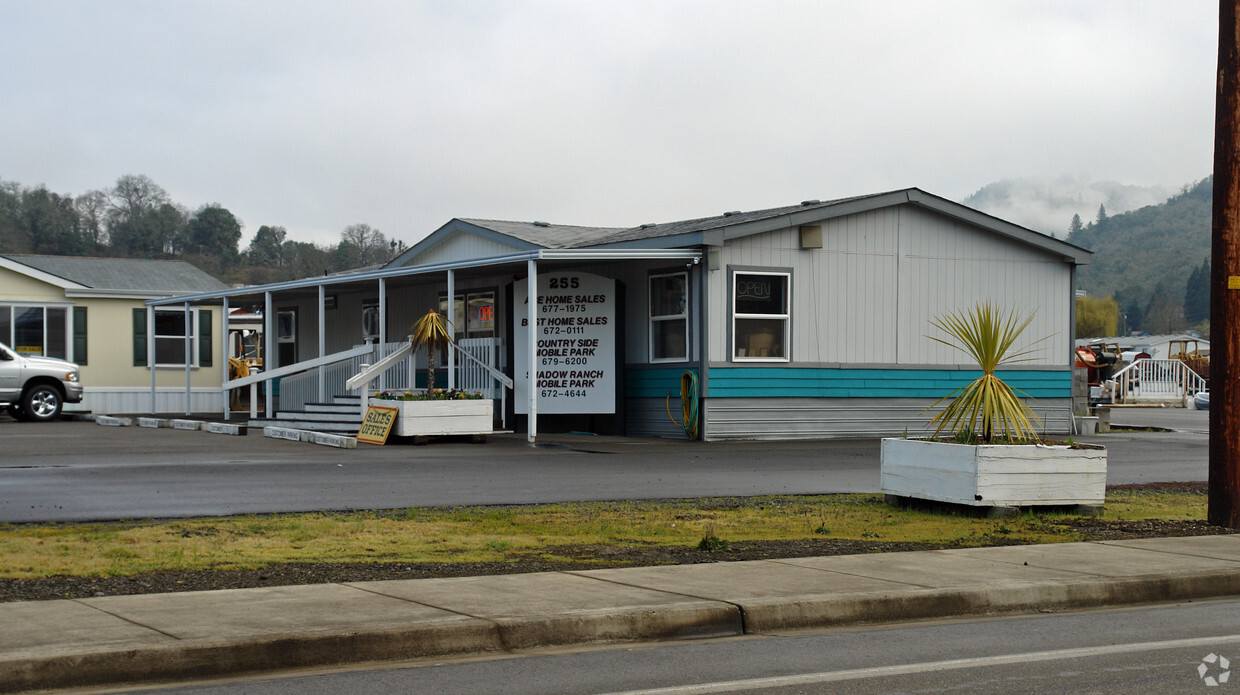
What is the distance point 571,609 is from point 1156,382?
189ft

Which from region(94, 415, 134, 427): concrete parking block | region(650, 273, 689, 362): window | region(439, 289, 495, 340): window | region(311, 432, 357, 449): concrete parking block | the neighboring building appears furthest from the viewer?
the neighboring building

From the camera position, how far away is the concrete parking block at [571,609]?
7.30m

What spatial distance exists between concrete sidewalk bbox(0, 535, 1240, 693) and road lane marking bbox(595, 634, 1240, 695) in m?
1.17

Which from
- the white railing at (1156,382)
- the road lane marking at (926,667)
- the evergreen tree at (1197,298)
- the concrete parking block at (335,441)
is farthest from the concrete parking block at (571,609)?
the evergreen tree at (1197,298)

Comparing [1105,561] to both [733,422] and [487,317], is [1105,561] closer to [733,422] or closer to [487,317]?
[733,422]

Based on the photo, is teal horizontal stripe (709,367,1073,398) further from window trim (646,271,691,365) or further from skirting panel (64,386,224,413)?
skirting panel (64,386,224,413)

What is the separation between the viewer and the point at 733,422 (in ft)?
72.0

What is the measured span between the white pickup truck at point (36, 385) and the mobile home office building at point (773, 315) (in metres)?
7.67

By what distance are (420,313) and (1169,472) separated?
16.7m

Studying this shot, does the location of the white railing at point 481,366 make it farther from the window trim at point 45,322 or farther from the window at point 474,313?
the window trim at point 45,322

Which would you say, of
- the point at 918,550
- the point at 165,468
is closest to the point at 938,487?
the point at 918,550

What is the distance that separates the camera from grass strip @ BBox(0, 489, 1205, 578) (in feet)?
30.2

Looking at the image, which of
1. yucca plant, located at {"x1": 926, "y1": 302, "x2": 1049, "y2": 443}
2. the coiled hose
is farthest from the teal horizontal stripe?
yucca plant, located at {"x1": 926, "y1": 302, "x2": 1049, "y2": 443}

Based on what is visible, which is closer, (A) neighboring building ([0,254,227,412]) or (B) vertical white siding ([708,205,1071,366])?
(B) vertical white siding ([708,205,1071,366])
